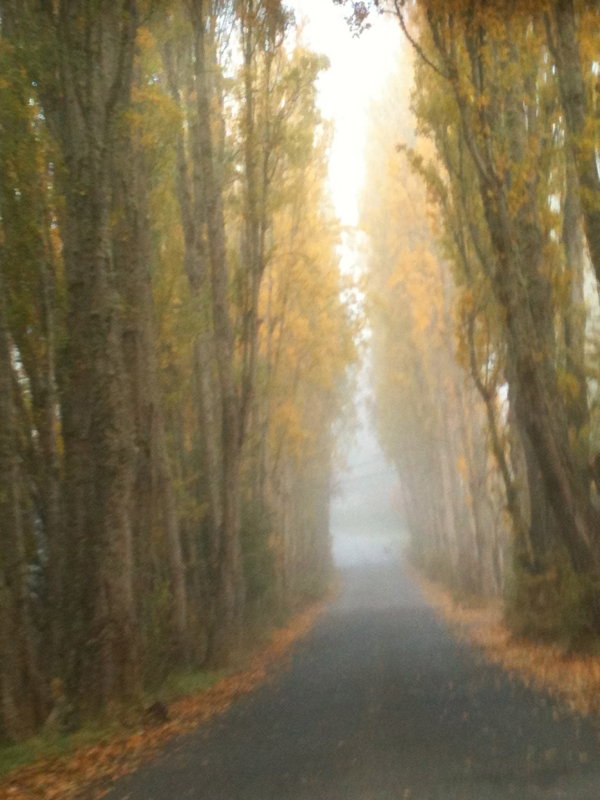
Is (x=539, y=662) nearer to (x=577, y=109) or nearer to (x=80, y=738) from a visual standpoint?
(x=80, y=738)

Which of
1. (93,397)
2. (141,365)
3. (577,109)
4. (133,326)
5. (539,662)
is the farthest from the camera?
(141,365)

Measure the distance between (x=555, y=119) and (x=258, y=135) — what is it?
18.7 feet

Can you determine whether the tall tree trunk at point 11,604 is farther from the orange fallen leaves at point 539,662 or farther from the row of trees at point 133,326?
the orange fallen leaves at point 539,662

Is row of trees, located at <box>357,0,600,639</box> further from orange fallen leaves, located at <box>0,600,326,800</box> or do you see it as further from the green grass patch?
the green grass patch

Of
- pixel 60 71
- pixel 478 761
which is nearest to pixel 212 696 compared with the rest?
pixel 478 761

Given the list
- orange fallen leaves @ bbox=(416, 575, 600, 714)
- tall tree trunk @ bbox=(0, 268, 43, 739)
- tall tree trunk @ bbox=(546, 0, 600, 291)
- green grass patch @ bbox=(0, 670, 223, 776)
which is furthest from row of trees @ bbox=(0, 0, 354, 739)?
tall tree trunk @ bbox=(546, 0, 600, 291)

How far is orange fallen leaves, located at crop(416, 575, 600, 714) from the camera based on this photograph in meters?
10.3

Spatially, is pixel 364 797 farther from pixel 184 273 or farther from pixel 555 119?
pixel 184 273

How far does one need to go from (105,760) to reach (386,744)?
8.16 ft

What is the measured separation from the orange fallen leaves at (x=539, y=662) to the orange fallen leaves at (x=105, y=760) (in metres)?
3.61

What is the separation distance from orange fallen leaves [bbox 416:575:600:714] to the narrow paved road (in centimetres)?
32

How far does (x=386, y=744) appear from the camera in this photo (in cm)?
837

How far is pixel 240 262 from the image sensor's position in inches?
790

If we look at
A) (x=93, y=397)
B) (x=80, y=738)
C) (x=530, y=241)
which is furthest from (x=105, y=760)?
(x=530, y=241)
